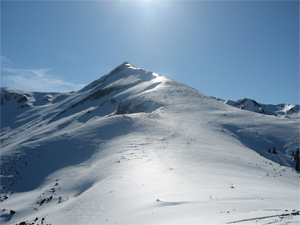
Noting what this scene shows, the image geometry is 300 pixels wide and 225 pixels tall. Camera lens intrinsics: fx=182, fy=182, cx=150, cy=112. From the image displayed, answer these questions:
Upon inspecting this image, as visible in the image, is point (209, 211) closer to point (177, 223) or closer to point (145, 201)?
point (177, 223)

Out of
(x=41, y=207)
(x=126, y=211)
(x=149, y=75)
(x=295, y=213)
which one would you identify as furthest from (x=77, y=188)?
(x=149, y=75)

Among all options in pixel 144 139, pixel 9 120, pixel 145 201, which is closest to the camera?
pixel 145 201

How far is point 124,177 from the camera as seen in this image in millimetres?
13758

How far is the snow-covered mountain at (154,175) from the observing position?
29.1ft

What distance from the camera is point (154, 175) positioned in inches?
541

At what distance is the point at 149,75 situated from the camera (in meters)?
73.9

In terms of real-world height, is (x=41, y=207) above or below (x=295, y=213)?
below

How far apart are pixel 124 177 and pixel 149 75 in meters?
63.4

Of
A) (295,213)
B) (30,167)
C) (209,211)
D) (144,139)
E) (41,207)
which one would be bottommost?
(41,207)

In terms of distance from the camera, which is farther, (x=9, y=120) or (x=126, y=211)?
(x=9, y=120)

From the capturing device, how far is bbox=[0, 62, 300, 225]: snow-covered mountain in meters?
8.87

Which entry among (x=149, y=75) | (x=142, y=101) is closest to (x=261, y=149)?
(x=142, y=101)

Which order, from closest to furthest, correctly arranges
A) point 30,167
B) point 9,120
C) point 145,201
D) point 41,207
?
point 145,201 < point 41,207 < point 30,167 < point 9,120

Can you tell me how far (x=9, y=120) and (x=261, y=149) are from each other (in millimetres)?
120976
